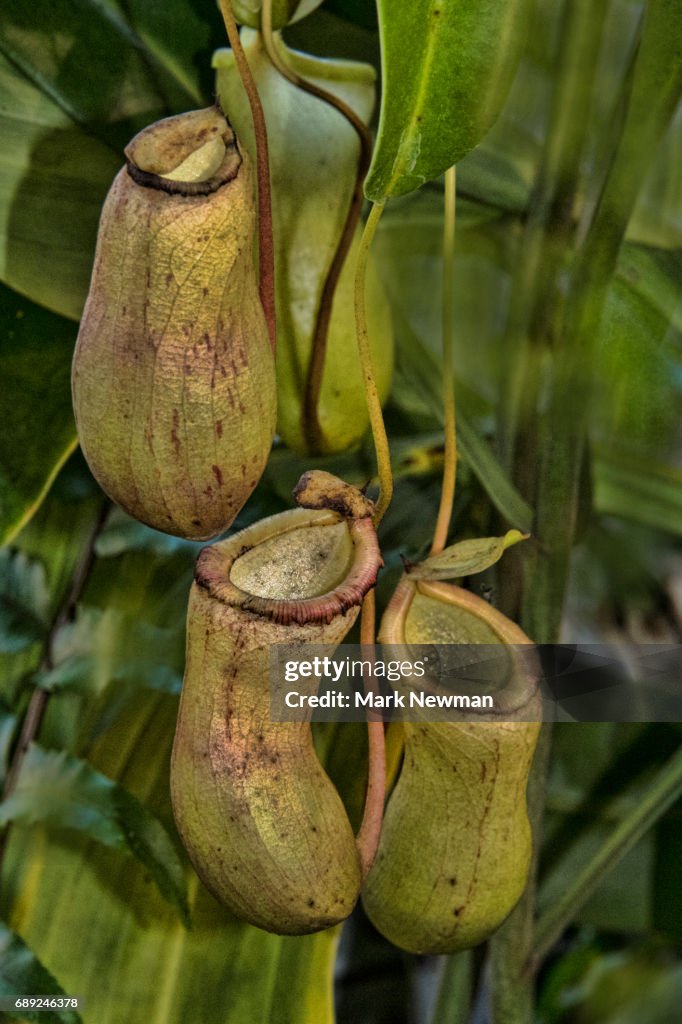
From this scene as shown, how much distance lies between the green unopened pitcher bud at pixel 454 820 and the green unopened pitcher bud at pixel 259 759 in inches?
2.0

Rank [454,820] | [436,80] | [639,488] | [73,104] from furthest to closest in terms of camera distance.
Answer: [639,488]
[73,104]
[454,820]
[436,80]

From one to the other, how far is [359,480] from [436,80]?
0.37 metres

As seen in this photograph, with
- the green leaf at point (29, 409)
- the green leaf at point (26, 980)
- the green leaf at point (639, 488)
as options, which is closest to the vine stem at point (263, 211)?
the green leaf at point (29, 409)

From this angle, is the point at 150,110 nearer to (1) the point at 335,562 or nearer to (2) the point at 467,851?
(1) the point at 335,562

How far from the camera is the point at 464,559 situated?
582mm

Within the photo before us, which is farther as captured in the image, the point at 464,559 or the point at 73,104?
the point at 73,104

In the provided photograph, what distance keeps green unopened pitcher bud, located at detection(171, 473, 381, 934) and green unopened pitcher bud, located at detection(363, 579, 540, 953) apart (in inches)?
2.0

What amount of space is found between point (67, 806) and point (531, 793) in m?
0.36

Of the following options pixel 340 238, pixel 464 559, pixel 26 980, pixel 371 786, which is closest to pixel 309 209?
pixel 340 238

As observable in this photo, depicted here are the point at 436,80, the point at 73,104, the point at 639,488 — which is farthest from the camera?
the point at 639,488

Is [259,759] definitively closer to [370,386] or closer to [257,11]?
[370,386]

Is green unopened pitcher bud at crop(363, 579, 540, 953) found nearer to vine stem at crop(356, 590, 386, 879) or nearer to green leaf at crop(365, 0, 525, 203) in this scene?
vine stem at crop(356, 590, 386, 879)

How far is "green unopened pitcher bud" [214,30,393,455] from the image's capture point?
0.58 m

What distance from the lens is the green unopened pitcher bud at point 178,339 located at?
0.48 metres
